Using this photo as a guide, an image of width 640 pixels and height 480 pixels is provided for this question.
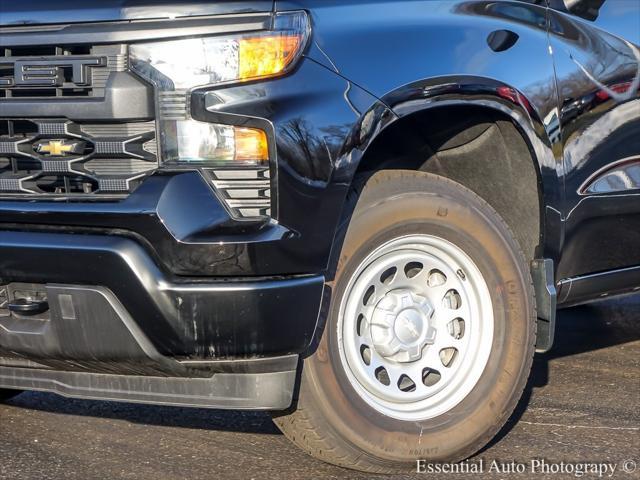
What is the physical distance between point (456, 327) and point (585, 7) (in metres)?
1.33

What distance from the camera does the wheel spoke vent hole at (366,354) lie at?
3.73 meters

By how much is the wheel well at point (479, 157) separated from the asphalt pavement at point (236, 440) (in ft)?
2.34

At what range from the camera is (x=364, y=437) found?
3.59 m

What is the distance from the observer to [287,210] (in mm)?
3275

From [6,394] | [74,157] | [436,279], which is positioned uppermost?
[74,157]

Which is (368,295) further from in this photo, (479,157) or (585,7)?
(585,7)

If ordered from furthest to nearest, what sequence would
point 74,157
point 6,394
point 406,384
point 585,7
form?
point 6,394 < point 585,7 < point 406,384 < point 74,157

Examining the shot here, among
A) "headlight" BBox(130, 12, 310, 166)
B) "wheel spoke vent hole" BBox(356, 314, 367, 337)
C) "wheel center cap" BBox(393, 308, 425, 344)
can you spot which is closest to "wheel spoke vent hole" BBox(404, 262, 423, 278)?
"wheel center cap" BBox(393, 308, 425, 344)

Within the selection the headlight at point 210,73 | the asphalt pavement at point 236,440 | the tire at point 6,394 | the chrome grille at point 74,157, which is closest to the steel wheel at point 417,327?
the asphalt pavement at point 236,440

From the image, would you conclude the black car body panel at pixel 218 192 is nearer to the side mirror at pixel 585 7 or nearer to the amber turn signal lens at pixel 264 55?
the amber turn signal lens at pixel 264 55

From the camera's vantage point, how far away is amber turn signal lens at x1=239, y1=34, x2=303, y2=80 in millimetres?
3236

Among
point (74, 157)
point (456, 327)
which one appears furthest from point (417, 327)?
point (74, 157)

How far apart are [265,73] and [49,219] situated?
0.79 meters

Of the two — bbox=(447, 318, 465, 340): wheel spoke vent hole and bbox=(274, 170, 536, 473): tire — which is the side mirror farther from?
bbox=(447, 318, 465, 340): wheel spoke vent hole
